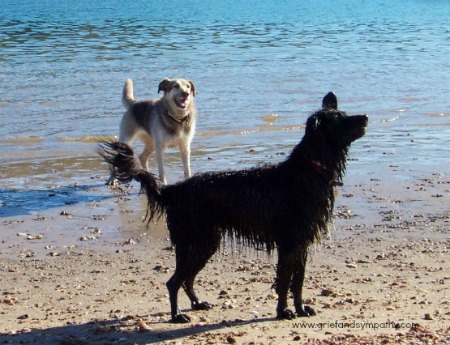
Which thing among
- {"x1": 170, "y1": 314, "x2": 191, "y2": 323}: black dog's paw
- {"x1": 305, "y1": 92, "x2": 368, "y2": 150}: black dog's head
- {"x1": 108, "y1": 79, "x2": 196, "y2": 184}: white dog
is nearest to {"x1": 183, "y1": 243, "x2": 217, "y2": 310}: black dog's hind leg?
{"x1": 170, "y1": 314, "x2": 191, "y2": 323}: black dog's paw

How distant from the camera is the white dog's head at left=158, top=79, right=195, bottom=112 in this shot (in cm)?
1046

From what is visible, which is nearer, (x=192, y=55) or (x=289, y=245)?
(x=289, y=245)

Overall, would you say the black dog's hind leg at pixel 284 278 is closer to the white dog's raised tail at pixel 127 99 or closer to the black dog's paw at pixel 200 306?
the black dog's paw at pixel 200 306

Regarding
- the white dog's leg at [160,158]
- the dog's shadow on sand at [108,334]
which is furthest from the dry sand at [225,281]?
the white dog's leg at [160,158]

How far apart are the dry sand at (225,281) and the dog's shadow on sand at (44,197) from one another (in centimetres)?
17

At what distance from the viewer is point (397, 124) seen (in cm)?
1498

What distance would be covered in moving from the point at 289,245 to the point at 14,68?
17455 millimetres

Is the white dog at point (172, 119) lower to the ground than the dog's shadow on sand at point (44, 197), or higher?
higher

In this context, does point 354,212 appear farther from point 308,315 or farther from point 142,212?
point 308,315

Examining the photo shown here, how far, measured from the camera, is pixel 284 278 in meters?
5.81

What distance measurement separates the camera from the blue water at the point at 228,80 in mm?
12734

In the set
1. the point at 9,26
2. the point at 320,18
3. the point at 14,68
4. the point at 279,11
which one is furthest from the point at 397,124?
the point at 279,11

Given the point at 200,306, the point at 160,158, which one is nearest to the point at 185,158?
the point at 160,158

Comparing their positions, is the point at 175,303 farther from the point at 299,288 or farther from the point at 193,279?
the point at 299,288
